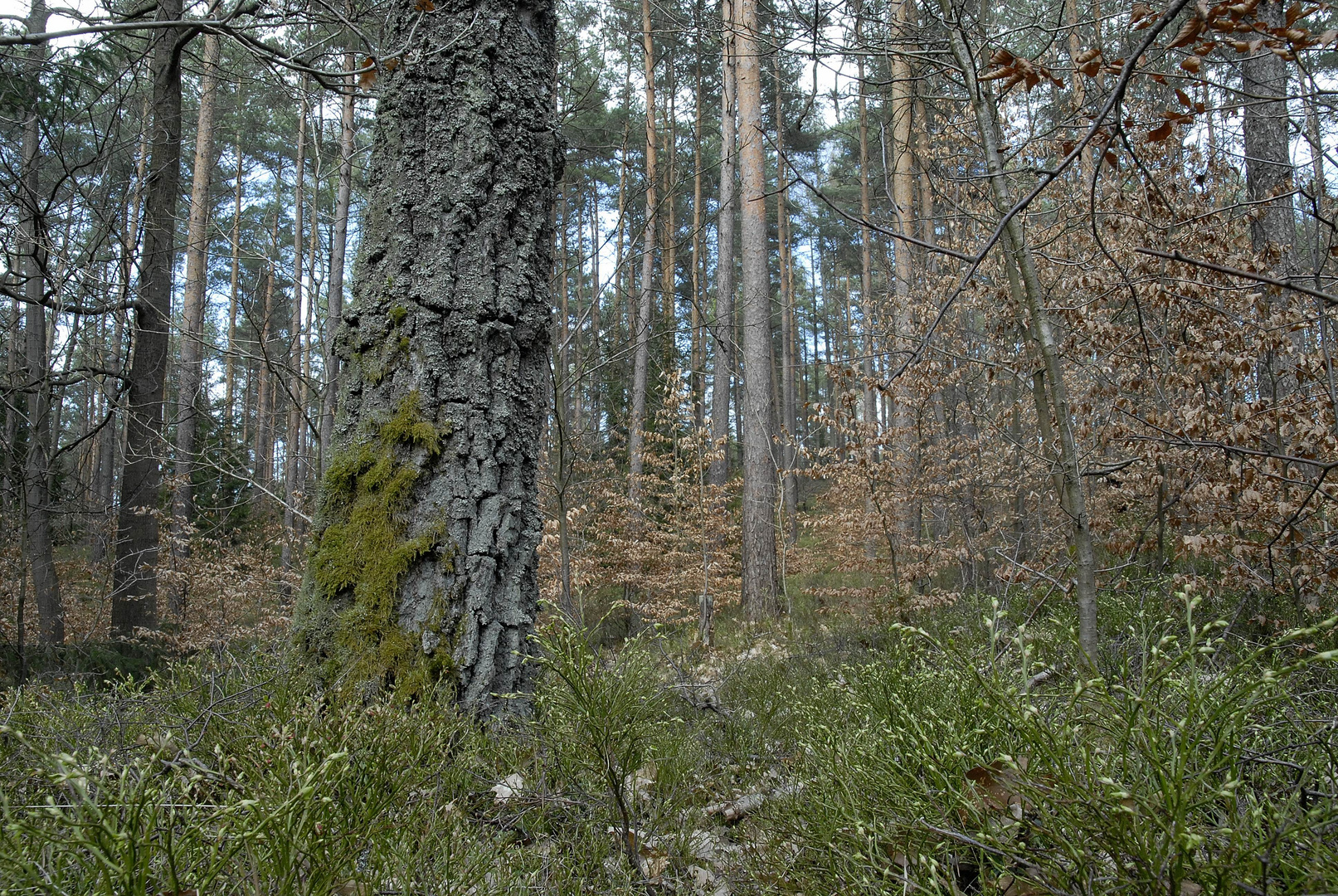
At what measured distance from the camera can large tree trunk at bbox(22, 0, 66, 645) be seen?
4.55 meters

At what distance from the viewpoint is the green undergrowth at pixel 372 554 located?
2.35 meters

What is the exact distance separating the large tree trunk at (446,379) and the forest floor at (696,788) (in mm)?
253

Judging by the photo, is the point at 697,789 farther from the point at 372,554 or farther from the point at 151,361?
the point at 151,361

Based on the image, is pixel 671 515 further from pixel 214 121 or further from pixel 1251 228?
pixel 214 121

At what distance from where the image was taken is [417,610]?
2412 millimetres

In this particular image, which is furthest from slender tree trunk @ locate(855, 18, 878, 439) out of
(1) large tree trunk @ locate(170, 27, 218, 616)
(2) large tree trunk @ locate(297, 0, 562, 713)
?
(1) large tree trunk @ locate(170, 27, 218, 616)

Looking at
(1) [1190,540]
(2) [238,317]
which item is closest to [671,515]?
(1) [1190,540]

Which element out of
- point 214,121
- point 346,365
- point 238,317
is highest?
point 214,121

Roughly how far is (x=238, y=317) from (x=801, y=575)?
1985 cm

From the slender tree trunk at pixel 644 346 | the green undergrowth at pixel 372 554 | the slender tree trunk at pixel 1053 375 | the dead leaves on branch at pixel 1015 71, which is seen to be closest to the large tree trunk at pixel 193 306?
the slender tree trunk at pixel 644 346

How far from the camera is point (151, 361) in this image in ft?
24.1

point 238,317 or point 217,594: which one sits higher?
point 238,317

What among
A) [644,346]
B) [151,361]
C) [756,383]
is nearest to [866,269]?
[644,346]

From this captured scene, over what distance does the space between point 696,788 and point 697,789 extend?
0.12 ft
